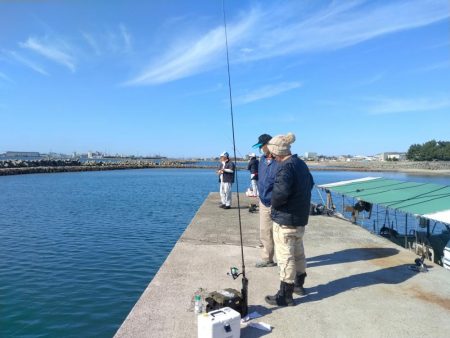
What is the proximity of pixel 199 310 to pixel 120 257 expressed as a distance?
6740 millimetres

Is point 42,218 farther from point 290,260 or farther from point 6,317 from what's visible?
point 290,260

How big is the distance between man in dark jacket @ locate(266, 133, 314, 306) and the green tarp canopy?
3499 mm

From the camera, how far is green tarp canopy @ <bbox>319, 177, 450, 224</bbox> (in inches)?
298

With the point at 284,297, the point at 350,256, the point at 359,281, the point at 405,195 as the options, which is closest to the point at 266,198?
the point at 284,297

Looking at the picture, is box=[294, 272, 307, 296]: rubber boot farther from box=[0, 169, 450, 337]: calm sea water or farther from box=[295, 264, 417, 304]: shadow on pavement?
box=[0, 169, 450, 337]: calm sea water

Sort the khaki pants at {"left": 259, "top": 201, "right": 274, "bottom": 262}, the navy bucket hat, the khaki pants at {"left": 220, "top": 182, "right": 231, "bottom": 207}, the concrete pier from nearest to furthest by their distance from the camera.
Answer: the concrete pier
the khaki pants at {"left": 259, "top": 201, "right": 274, "bottom": 262}
the navy bucket hat
the khaki pants at {"left": 220, "top": 182, "right": 231, "bottom": 207}

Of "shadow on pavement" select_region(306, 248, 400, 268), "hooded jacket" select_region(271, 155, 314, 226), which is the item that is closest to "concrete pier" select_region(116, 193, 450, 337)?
"shadow on pavement" select_region(306, 248, 400, 268)

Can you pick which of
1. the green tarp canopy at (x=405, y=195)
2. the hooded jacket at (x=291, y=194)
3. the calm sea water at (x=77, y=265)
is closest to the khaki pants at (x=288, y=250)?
the hooded jacket at (x=291, y=194)

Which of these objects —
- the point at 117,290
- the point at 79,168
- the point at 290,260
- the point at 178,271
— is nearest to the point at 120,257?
the point at 117,290

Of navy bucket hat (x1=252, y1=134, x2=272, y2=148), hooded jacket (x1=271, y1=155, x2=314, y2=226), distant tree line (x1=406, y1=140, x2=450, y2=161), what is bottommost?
distant tree line (x1=406, y1=140, x2=450, y2=161)

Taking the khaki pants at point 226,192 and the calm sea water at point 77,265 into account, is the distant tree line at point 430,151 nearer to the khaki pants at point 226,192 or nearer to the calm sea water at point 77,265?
the calm sea water at point 77,265

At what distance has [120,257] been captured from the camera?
10516mm

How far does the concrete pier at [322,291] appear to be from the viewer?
4.08m

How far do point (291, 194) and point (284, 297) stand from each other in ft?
4.17
